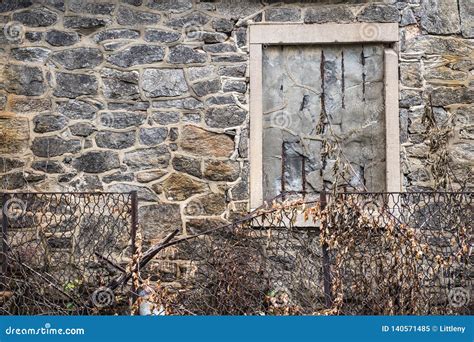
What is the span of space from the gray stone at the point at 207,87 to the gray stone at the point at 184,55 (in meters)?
0.20

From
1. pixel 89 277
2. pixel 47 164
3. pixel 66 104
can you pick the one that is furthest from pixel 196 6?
pixel 89 277

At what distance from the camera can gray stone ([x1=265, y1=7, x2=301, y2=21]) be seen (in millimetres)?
7223

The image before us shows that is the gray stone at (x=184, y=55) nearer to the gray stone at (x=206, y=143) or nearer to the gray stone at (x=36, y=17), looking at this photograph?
the gray stone at (x=206, y=143)

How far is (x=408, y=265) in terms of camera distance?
627 cm

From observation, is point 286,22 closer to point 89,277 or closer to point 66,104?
point 66,104

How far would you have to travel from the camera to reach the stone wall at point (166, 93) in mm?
7145

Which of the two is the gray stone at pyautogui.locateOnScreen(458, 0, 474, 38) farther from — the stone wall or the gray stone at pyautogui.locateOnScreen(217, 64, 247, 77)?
the gray stone at pyautogui.locateOnScreen(217, 64, 247, 77)

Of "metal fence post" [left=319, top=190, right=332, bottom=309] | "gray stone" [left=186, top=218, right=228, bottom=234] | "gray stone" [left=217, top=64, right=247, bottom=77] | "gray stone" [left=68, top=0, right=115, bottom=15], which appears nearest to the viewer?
"metal fence post" [left=319, top=190, right=332, bottom=309]

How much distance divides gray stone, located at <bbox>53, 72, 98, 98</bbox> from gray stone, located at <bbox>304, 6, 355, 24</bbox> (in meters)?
1.89

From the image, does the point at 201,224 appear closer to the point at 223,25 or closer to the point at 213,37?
the point at 213,37

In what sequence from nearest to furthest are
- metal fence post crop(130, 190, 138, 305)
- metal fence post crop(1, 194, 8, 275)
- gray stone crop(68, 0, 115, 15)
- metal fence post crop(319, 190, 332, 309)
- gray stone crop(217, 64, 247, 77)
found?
metal fence post crop(319, 190, 332, 309) < metal fence post crop(1, 194, 8, 275) < metal fence post crop(130, 190, 138, 305) < gray stone crop(217, 64, 247, 77) < gray stone crop(68, 0, 115, 15)

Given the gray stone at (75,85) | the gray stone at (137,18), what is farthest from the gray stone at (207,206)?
the gray stone at (137,18)

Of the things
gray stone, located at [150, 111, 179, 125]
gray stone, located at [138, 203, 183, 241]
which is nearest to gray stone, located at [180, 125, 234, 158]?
gray stone, located at [150, 111, 179, 125]

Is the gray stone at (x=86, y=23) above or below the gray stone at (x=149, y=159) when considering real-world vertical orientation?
above
